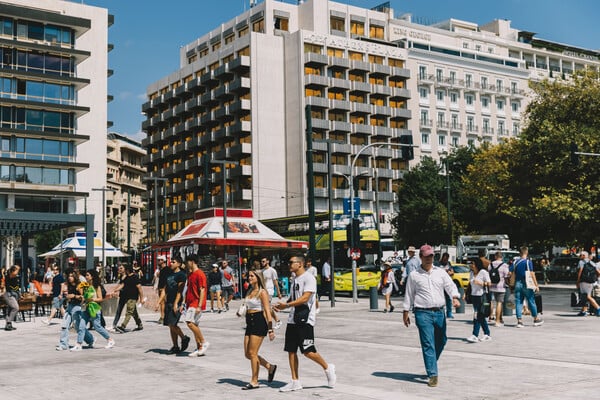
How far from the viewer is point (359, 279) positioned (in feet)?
111

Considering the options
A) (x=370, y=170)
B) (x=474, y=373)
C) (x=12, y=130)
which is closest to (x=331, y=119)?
(x=370, y=170)

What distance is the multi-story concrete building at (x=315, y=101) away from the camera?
251 feet

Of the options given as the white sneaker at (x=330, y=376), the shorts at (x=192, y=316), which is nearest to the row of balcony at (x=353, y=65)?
the shorts at (x=192, y=316)

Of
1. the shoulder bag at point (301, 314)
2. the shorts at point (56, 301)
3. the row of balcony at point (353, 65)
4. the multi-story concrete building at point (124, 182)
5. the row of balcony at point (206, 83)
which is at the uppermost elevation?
the row of balcony at point (353, 65)

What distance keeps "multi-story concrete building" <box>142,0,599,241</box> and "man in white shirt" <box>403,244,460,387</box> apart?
198 feet

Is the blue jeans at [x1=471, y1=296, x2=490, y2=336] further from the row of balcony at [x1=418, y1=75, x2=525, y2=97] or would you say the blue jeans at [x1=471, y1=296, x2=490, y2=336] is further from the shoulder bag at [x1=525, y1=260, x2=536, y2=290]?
Result: the row of balcony at [x1=418, y1=75, x2=525, y2=97]

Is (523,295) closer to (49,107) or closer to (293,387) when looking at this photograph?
(293,387)

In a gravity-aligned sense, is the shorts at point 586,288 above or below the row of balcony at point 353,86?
below

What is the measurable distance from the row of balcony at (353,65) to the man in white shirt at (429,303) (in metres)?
68.6

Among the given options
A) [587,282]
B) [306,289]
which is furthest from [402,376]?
[587,282]

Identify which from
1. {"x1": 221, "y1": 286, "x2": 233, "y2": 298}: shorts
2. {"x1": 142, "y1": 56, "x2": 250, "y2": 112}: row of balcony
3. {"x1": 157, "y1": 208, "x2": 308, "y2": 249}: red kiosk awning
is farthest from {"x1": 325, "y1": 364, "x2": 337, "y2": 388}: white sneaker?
{"x1": 142, "y1": 56, "x2": 250, "y2": 112}: row of balcony

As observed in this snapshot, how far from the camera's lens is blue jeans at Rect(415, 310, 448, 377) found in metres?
9.19

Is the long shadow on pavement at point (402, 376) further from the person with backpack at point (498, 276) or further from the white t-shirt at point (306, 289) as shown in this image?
the person with backpack at point (498, 276)

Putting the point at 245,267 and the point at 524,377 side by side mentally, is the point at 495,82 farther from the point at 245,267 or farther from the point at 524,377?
the point at 524,377
